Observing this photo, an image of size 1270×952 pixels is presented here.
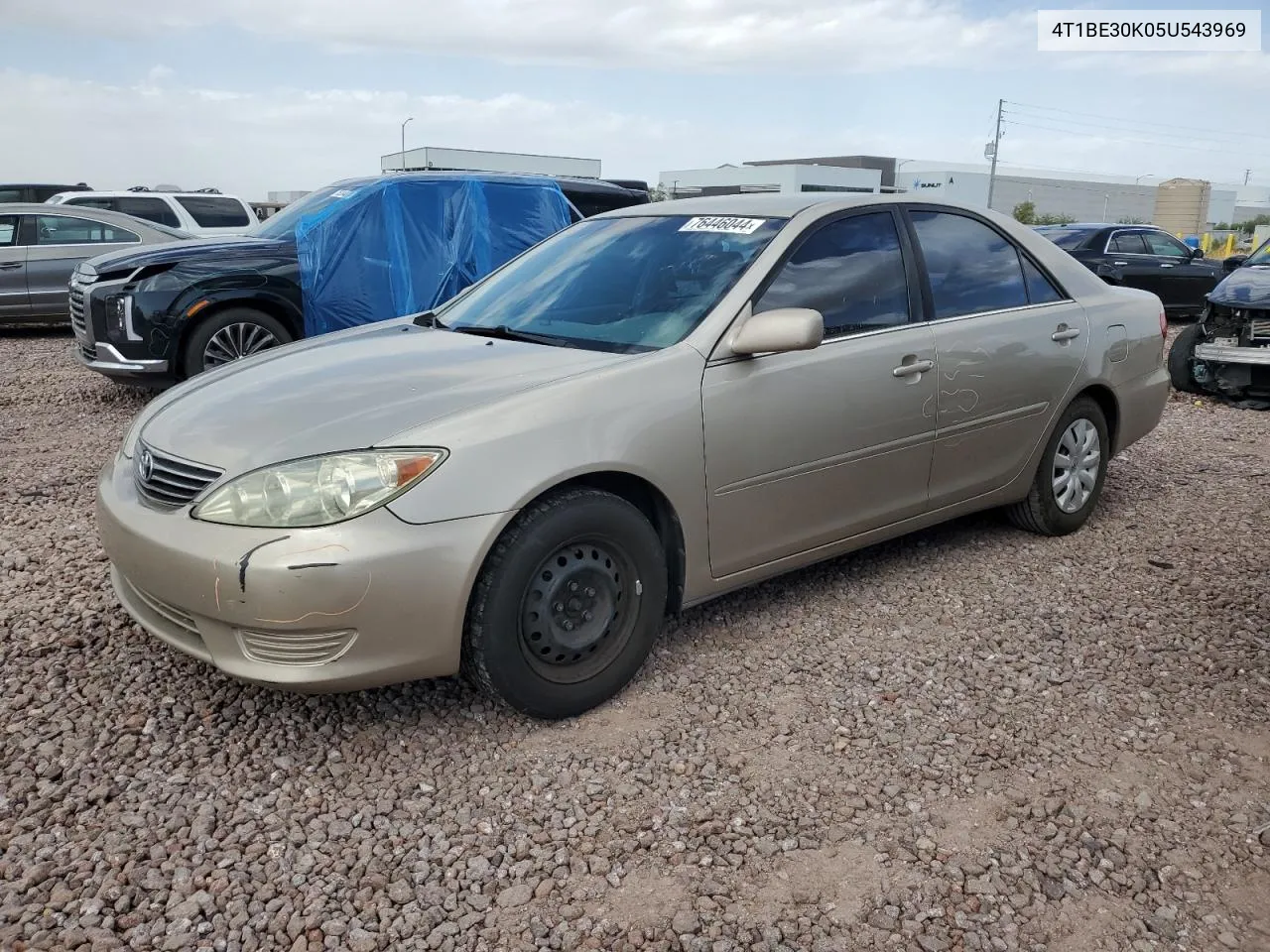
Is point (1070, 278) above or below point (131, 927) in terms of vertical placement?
above

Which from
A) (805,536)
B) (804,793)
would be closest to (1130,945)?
(804,793)

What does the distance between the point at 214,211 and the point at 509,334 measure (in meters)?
12.8

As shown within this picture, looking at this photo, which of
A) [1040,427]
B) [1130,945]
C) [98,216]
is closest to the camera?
A: [1130,945]

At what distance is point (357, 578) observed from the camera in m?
2.74

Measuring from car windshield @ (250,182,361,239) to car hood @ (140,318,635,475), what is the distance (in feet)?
16.0

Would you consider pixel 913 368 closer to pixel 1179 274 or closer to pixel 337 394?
pixel 337 394

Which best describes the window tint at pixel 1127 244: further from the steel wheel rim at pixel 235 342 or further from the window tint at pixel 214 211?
the window tint at pixel 214 211

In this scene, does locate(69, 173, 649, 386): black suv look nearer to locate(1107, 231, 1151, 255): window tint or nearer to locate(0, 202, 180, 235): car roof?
locate(0, 202, 180, 235): car roof

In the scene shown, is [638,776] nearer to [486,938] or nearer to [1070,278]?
[486,938]

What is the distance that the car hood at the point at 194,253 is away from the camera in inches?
293

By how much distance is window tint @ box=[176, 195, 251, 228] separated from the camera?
1472cm

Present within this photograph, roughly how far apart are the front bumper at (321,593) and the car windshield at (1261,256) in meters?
9.28

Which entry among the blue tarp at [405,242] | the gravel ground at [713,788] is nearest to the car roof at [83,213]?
the blue tarp at [405,242]

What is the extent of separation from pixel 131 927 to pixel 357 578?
3.03ft
